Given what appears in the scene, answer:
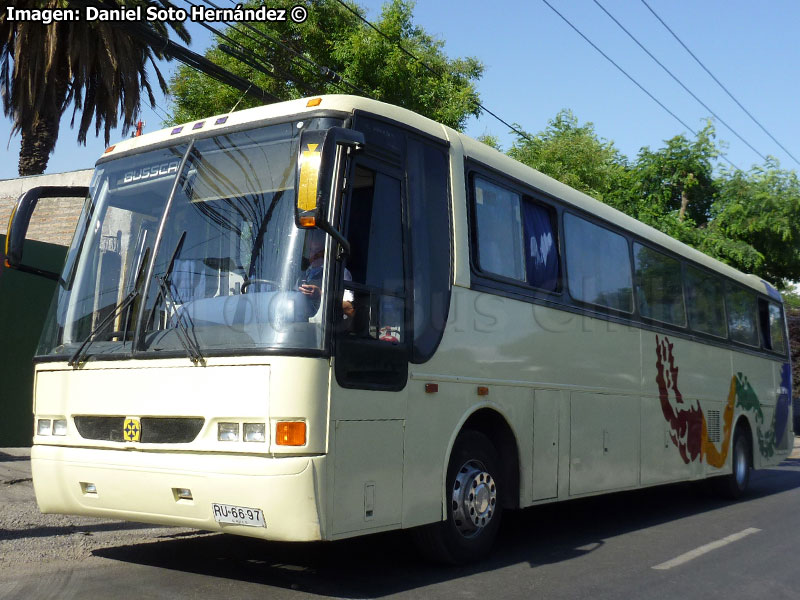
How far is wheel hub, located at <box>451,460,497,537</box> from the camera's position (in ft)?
21.7

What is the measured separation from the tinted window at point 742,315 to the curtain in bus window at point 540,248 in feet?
19.6

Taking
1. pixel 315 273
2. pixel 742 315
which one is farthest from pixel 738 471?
pixel 315 273

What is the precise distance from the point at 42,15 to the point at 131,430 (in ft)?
41.7

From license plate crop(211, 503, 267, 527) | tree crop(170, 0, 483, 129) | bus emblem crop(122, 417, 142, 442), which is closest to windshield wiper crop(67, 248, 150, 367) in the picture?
bus emblem crop(122, 417, 142, 442)

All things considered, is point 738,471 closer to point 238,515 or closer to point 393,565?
point 393,565

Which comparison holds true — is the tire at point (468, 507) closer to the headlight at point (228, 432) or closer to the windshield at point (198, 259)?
the headlight at point (228, 432)

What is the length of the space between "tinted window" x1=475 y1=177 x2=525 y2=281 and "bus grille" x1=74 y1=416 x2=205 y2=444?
2794 millimetres

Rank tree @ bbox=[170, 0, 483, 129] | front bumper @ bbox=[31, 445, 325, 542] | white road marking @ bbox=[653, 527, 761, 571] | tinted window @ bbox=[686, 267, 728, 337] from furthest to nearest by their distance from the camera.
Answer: tree @ bbox=[170, 0, 483, 129]
tinted window @ bbox=[686, 267, 728, 337]
white road marking @ bbox=[653, 527, 761, 571]
front bumper @ bbox=[31, 445, 325, 542]

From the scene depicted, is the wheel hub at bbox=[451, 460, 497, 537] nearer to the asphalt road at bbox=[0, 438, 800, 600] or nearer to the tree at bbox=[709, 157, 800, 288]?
the asphalt road at bbox=[0, 438, 800, 600]

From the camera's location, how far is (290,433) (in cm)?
516

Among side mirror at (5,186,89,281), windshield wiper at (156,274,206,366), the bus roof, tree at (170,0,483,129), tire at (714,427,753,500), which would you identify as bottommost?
tire at (714,427,753,500)

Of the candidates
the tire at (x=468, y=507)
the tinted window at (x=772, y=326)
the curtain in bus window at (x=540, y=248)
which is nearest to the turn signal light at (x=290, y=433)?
the tire at (x=468, y=507)

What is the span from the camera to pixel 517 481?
7.31 metres

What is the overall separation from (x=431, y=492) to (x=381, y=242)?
1.81 metres
